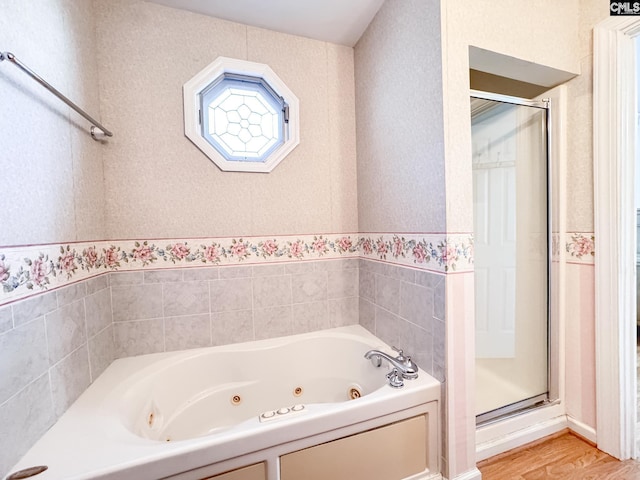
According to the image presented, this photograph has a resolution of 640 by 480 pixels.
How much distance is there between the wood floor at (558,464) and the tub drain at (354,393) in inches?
24.1

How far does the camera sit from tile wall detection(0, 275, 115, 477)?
0.71 meters

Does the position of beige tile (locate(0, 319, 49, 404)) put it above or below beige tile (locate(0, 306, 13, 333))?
below

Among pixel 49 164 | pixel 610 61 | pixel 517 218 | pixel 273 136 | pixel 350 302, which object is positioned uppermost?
pixel 610 61

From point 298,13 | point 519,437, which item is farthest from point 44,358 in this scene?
point 519,437

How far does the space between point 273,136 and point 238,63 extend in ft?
1.42

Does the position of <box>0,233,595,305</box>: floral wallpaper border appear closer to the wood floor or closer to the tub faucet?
the tub faucet

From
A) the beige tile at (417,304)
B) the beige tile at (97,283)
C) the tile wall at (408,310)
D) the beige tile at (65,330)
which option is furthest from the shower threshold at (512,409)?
the beige tile at (97,283)

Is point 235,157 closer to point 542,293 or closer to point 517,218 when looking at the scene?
point 517,218

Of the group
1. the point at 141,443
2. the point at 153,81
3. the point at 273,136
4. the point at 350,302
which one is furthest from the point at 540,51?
the point at 141,443

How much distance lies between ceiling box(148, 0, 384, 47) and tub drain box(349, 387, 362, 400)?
2.10m

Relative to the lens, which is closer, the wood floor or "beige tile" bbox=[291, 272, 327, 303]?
the wood floor

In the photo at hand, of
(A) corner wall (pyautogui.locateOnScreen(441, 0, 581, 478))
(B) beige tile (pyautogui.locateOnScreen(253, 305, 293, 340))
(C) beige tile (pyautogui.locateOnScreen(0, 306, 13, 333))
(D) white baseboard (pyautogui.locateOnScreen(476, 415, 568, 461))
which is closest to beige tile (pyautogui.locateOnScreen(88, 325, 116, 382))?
(C) beige tile (pyautogui.locateOnScreen(0, 306, 13, 333))

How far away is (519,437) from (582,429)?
35 centimetres

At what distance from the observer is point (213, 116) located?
5.01 feet
